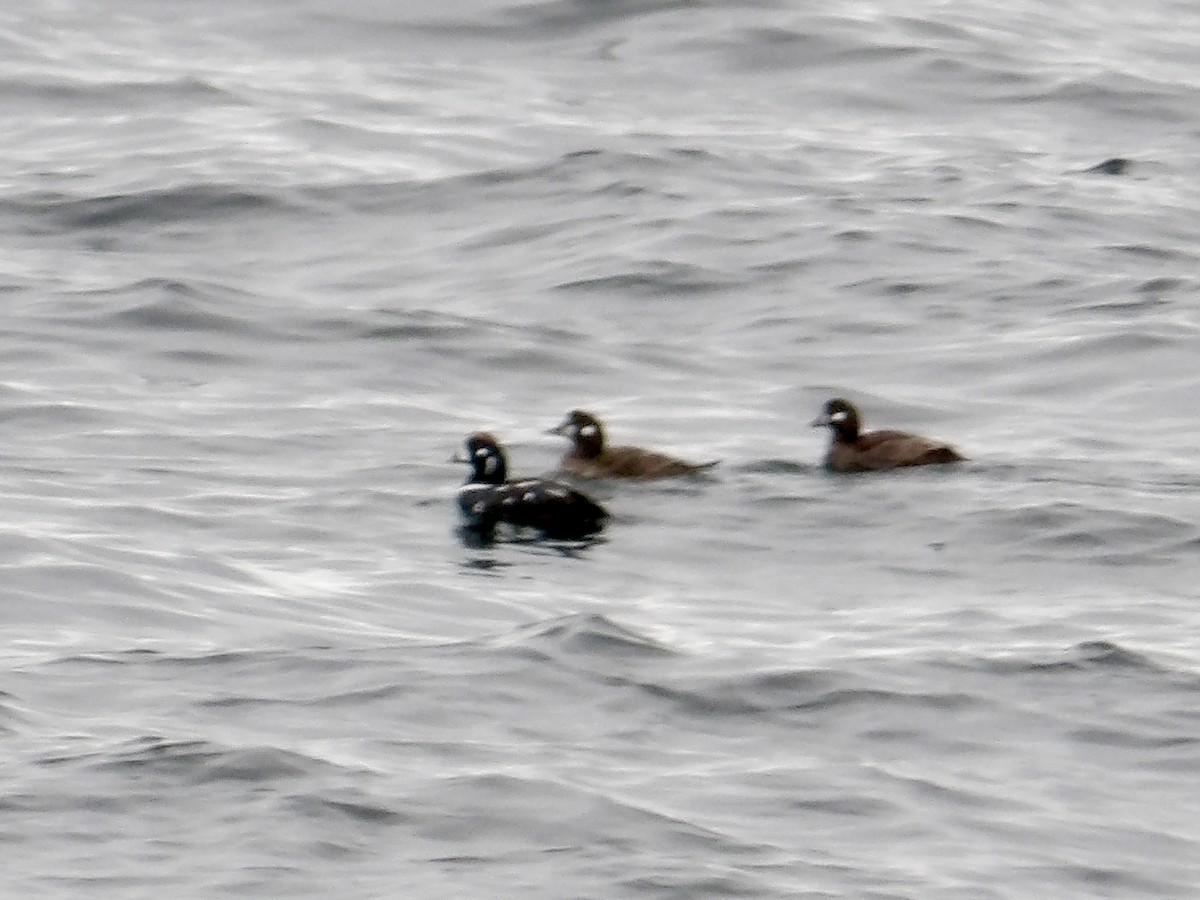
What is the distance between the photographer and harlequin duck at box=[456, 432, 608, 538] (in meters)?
16.3

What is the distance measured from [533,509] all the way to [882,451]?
1968mm

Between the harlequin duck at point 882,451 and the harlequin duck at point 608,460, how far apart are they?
0.68 m

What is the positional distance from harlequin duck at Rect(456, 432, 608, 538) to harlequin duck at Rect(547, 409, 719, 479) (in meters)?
0.47

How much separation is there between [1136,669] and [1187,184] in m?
12.8

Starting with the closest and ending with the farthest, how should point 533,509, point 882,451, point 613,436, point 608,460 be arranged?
1. point 533,509
2. point 608,460
3. point 882,451
4. point 613,436

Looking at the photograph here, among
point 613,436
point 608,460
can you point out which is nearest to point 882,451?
point 608,460

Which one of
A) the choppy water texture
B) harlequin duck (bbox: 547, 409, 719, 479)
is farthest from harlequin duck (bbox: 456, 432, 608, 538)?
harlequin duck (bbox: 547, 409, 719, 479)

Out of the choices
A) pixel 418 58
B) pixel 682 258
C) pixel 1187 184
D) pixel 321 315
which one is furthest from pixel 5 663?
pixel 418 58

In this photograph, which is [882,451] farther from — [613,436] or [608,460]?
[613,436]

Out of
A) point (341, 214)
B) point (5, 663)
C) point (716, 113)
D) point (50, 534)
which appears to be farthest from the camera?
point (716, 113)

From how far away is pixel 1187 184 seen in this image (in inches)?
993

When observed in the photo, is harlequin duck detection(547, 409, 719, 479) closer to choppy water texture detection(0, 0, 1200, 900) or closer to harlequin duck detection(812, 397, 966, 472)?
choppy water texture detection(0, 0, 1200, 900)

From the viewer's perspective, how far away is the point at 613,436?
18.4 metres

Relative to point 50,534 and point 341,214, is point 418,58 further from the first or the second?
point 50,534
